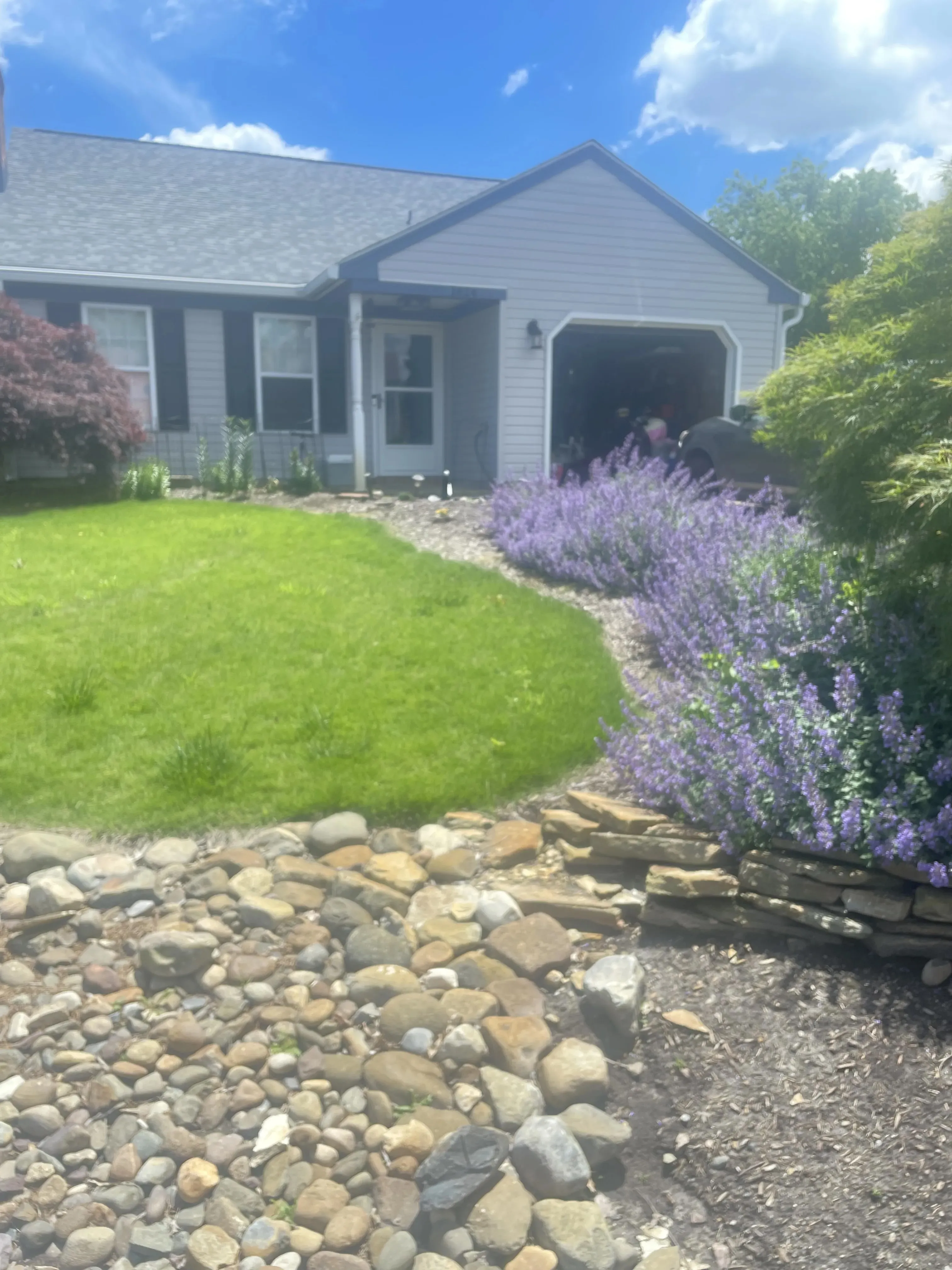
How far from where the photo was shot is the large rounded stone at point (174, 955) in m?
3.22

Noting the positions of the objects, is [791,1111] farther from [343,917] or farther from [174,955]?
[174,955]

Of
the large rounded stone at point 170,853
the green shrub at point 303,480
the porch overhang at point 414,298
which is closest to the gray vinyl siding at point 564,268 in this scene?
the porch overhang at point 414,298

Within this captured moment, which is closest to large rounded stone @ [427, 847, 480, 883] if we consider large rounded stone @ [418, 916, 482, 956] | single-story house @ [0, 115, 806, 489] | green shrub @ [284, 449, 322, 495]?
large rounded stone @ [418, 916, 482, 956]

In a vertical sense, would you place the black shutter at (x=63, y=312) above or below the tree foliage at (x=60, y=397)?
above

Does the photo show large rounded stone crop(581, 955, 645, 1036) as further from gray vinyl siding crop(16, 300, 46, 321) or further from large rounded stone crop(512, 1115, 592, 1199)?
gray vinyl siding crop(16, 300, 46, 321)

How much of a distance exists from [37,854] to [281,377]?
11676 mm

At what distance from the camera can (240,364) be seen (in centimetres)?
1423

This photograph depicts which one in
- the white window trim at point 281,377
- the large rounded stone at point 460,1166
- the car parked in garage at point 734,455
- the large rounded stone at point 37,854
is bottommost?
the large rounded stone at point 460,1166

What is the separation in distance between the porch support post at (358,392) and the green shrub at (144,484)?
2.37 meters

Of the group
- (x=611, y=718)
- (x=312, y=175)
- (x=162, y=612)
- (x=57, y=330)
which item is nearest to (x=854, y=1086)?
(x=611, y=718)

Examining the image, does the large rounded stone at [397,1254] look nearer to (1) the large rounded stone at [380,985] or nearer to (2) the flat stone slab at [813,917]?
(1) the large rounded stone at [380,985]

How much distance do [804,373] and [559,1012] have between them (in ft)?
8.61

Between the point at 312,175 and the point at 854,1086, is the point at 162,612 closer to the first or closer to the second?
the point at 854,1086

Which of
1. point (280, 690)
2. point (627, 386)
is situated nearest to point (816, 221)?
point (627, 386)
